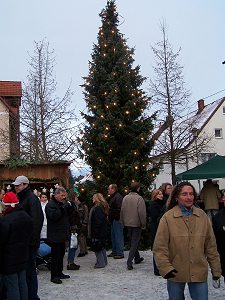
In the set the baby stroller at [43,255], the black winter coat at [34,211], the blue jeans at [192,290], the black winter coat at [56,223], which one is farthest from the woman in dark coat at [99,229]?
the blue jeans at [192,290]

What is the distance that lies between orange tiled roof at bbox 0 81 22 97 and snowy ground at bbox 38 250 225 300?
21.1 meters

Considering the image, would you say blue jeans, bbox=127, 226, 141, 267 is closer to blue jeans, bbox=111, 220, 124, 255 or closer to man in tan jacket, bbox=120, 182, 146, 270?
man in tan jacket, bbox=120, 182, 146, 270

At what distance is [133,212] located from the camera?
32.8 ft

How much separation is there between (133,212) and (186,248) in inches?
224

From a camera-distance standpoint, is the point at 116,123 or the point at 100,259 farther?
the point at 116,123

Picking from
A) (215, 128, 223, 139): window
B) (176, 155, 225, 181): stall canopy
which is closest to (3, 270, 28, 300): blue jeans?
(176, 155, 225, 181): stall canopy

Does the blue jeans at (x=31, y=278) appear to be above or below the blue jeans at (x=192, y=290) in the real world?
below

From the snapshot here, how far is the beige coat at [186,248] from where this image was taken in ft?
14.2

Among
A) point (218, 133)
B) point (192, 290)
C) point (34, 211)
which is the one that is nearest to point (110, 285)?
point (34, 211)

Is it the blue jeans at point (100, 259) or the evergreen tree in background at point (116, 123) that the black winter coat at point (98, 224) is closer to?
the blue jeans at point (100, 259)

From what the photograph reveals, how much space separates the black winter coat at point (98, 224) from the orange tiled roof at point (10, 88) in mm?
20662

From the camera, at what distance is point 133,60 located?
50.9 feet

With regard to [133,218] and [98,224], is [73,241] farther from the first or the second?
[133,218]

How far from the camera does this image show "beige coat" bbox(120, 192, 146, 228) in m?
9.95
